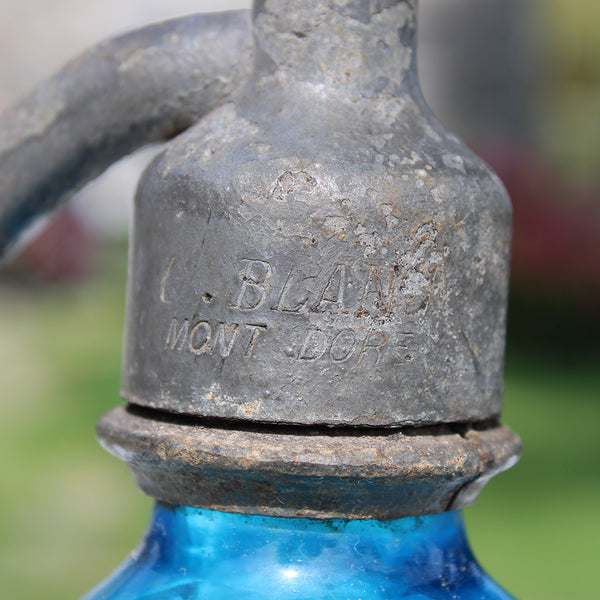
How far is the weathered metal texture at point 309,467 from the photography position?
1.83ft

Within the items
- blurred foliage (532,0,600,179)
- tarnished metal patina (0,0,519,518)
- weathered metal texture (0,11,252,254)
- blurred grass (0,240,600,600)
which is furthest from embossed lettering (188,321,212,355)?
blurred foliage (532,0,600,179)

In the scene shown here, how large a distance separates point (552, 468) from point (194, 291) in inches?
106

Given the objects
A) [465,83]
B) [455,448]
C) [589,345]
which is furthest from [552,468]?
[465,83]

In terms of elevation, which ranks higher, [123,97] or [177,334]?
[123,97]

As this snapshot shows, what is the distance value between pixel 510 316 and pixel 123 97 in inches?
147

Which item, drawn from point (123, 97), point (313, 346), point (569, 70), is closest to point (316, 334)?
point (313, 346)

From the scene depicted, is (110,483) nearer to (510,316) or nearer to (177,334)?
(510,316)

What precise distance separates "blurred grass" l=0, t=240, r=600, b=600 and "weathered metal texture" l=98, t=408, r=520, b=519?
1.81 metres

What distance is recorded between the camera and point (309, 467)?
0.55m

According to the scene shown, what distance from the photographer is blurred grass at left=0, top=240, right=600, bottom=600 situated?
8.27 feet

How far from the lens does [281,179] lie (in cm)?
57

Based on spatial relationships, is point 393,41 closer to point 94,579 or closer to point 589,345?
point 94,579

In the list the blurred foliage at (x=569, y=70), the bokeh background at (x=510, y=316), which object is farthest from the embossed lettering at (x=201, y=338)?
the blurred foliage at (x=569, y=70)

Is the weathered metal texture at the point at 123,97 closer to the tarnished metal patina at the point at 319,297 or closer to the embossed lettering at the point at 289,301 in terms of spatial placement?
the tarnished metal patina at the point at 319,297
